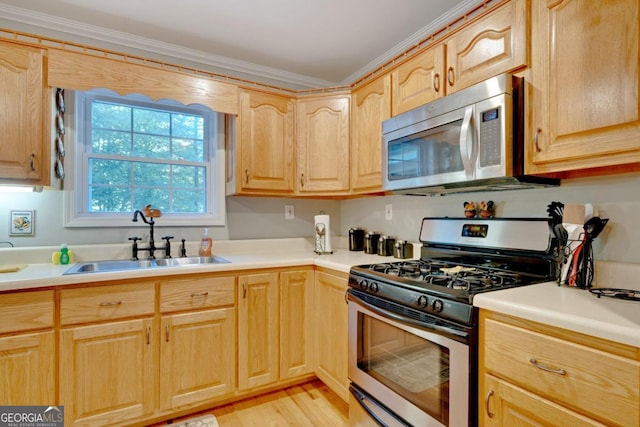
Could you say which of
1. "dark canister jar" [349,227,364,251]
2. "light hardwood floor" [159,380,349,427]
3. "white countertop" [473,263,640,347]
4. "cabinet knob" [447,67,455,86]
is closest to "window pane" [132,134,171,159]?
"dark canister jar" [349,227,364,251]

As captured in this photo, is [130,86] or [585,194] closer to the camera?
[585,194]

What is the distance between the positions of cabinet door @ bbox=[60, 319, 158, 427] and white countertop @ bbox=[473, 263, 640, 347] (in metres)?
1.66

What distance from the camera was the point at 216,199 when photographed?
8.53 feet

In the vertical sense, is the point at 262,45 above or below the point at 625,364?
above

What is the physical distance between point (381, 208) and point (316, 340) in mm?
1093

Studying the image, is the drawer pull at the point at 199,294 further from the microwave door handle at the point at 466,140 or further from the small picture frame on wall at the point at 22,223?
the microwave door handle at the point at 466,140

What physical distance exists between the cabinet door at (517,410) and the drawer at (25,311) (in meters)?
1.89

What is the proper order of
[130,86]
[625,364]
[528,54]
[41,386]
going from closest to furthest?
[625,364] < [528,54] < [41,386] < [130,86]

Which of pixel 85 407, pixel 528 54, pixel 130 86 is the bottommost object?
pixel 85 407

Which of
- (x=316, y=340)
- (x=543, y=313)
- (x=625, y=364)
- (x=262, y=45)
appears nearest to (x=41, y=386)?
(x=316, y=340)

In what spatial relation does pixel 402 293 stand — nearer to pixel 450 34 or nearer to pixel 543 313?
pixel 543 313

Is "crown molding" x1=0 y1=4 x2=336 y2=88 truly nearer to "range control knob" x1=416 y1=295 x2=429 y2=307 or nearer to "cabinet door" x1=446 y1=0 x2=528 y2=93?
"cabinet door" x1=446 y1=0 x2=528 y2=93

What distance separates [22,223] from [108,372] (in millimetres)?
1085

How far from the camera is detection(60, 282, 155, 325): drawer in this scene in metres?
1.60
